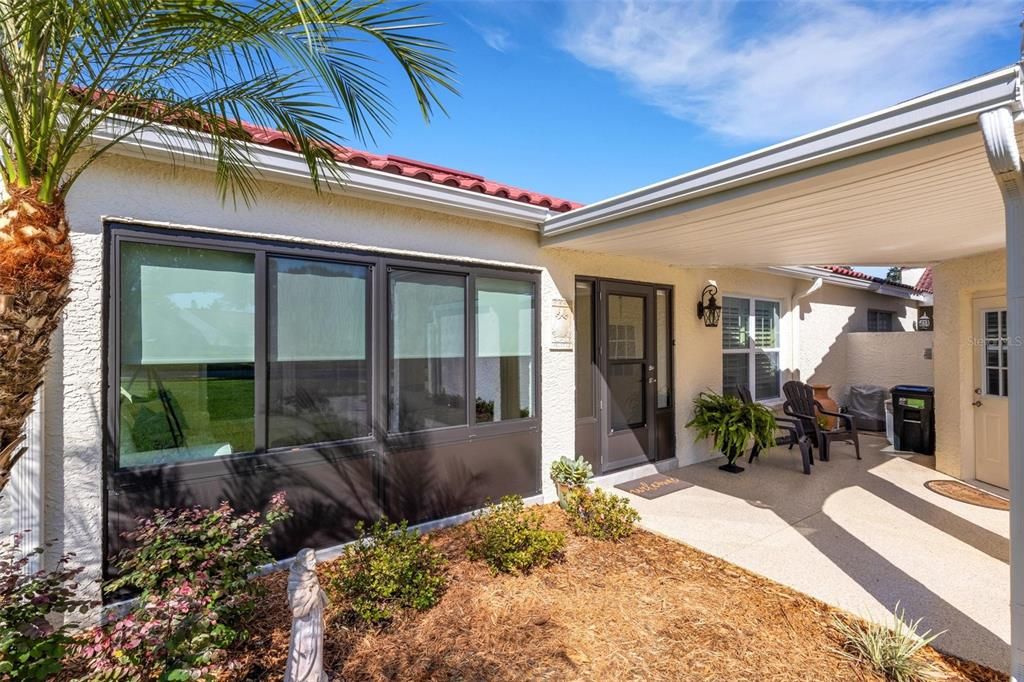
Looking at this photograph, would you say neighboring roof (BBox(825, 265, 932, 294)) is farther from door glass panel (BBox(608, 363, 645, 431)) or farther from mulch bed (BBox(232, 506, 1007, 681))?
mulch bed (BBox(232, 506, 1007, 681))

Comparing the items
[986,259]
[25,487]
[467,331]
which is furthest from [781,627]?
[986,259]

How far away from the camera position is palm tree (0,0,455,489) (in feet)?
6.56

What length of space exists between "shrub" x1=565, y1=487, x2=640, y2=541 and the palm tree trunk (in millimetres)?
4107

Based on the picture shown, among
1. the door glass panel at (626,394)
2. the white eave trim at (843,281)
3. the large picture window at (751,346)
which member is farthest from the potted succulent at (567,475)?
the white eave trim at (843,281)

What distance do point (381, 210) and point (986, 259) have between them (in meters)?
7.19

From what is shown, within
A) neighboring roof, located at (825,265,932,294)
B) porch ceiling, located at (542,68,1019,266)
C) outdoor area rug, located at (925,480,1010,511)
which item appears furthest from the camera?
neighboring roof, located at (825,265,932,294)

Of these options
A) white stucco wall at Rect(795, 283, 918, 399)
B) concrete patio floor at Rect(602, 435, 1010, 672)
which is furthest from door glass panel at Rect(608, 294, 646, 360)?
white stucco wall at Rect(795, 283, 918, 399)

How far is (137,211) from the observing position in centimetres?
325

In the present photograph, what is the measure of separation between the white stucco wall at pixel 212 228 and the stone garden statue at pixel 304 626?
1.95 metres

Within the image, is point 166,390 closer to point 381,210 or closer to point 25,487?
point 25,487

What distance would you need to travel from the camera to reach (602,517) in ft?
14.9

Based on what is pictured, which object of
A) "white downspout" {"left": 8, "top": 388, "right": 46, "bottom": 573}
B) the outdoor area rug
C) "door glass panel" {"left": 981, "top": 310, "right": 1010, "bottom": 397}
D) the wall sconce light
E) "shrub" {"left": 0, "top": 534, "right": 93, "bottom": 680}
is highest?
the wall sconce light

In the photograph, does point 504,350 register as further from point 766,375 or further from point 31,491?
point 766,375

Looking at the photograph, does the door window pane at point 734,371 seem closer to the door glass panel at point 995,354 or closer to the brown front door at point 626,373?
the brown front door at point 626,373
